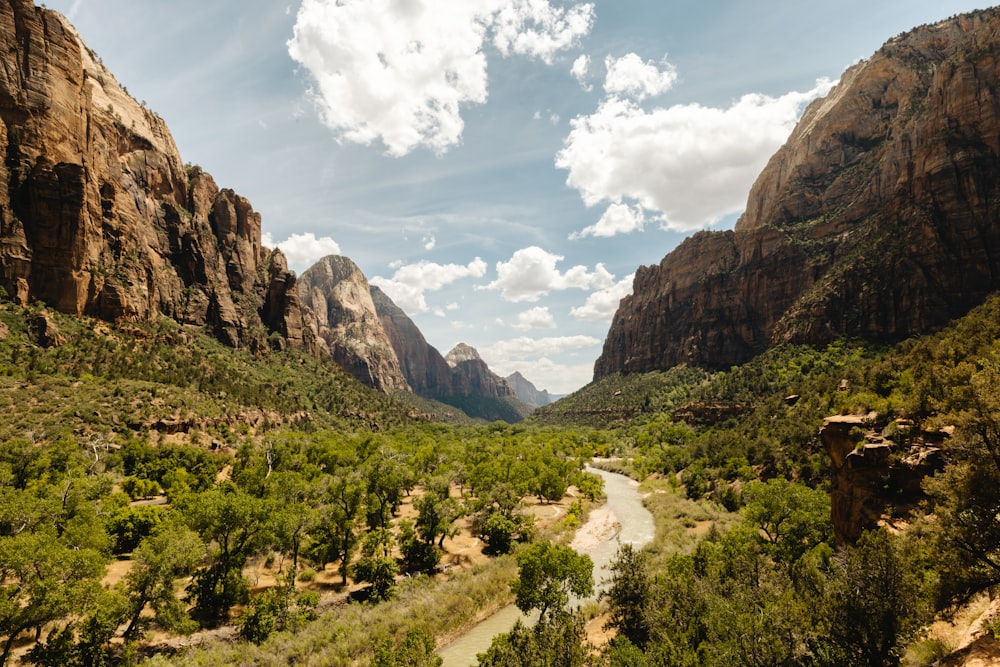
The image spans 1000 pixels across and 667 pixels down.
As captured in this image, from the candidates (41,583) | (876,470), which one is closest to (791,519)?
(876,470)

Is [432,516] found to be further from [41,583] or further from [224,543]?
[41,583]

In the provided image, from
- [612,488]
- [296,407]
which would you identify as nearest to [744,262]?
[612,488]

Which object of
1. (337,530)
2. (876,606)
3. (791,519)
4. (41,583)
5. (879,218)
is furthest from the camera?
(879,218)

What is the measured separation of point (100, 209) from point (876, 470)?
424 feet

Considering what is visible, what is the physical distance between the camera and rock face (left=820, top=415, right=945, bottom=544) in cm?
2183

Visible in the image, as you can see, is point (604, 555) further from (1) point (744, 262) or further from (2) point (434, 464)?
(1) point (744, 262)

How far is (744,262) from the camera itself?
573 ft

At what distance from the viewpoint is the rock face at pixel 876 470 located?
21.8m

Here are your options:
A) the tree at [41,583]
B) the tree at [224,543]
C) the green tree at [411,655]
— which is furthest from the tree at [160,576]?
the green tree at [411,655]

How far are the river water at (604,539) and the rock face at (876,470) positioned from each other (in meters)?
16.8

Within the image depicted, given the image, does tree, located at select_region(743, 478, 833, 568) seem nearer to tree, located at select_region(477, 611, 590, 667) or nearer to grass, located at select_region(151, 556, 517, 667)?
tree, located at select_region(477, 611, 590, 667)

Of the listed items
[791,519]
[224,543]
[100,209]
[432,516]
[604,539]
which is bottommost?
[604,539]

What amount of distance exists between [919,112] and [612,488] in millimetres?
135905

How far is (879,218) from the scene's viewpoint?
375ft
